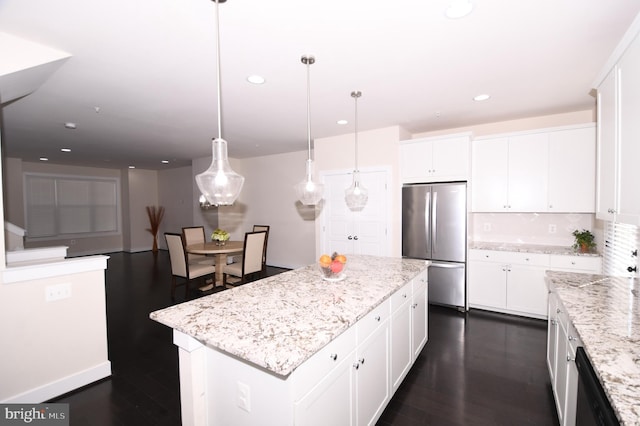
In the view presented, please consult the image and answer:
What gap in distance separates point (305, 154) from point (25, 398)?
4.93 metres

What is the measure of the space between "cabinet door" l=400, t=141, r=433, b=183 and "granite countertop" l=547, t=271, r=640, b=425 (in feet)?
6.96

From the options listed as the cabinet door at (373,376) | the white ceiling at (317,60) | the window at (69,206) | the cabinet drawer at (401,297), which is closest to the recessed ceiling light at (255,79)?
the white ceiling at (317,60)

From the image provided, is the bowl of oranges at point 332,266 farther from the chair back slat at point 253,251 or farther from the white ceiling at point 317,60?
the chair back slat at point 253,251

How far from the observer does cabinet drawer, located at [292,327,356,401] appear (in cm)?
118

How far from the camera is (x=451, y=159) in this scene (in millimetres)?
3924

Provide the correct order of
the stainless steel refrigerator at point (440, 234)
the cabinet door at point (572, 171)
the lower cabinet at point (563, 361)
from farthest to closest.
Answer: the stainless steel refrigerator at point (440, 234) < the cabinet door at point (572, 171) < the lower cabinet at point (563, 361)

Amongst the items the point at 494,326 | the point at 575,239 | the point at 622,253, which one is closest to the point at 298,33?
the point at 622,253

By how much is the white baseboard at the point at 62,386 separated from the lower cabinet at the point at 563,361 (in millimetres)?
3340

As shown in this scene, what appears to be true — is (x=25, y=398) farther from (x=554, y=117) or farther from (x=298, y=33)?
(x=554, y=117)

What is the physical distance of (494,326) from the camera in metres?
3.42

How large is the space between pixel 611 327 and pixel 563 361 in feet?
1.55

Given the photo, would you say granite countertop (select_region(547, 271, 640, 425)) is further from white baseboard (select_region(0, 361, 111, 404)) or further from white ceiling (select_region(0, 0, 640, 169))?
white baseboard (select_region(0, 361, 111, 404))

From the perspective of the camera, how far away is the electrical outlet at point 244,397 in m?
1.27

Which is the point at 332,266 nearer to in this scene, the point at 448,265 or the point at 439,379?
the point at 439,379
